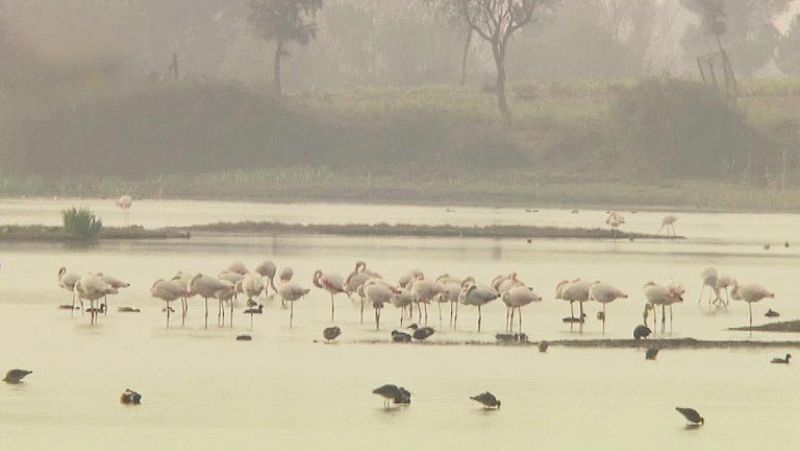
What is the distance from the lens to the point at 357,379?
1013 inches

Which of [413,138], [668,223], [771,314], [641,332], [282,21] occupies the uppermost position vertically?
[282,21]

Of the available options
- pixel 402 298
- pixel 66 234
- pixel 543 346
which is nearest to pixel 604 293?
pixel 543 346

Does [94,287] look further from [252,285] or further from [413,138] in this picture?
[413,138]

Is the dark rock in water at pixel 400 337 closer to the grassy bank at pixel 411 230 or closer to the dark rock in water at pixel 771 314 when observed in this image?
the dark rock in water at pixel 771 314

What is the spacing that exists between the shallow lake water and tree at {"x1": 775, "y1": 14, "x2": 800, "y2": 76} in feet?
383

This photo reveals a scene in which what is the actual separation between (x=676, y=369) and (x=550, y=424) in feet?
17.7

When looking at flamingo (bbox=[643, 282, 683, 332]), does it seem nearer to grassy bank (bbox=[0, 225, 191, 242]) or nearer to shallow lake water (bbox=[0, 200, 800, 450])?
shallow lake water (bbox=[0, 200, 800, 450])

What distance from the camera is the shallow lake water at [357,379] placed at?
21.4 m

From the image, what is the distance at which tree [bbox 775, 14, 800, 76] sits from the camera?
159625mm

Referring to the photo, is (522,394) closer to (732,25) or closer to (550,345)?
(550,345)

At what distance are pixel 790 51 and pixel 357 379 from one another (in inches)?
5523

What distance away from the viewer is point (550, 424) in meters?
22.5

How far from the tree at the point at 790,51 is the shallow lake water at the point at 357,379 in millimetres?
116608

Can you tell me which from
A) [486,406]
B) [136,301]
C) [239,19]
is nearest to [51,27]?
[239,19]
